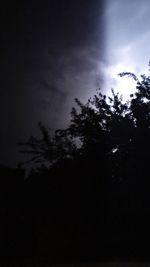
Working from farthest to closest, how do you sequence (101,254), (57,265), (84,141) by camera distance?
(84,141) < (101,254) < (57,265)

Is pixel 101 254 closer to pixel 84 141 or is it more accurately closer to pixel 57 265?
pixel 57 265

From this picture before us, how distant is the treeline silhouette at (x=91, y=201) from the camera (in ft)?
68.3

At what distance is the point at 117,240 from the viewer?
808 inches

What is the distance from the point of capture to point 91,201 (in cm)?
2155

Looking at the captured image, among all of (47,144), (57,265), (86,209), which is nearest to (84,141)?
(47,144)

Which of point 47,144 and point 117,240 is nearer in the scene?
point 117,240

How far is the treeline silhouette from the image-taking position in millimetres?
20809

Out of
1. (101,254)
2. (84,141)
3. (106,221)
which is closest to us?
(101,254)

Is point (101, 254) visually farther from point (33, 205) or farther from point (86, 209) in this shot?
point (33, 205)

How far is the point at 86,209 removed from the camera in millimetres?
21547

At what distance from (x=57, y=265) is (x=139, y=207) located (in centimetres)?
644

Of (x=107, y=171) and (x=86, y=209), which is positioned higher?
(x=107, y=171)

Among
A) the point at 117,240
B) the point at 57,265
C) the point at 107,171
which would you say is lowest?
the point at 57,265

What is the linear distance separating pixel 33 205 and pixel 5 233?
1790 millimetres
